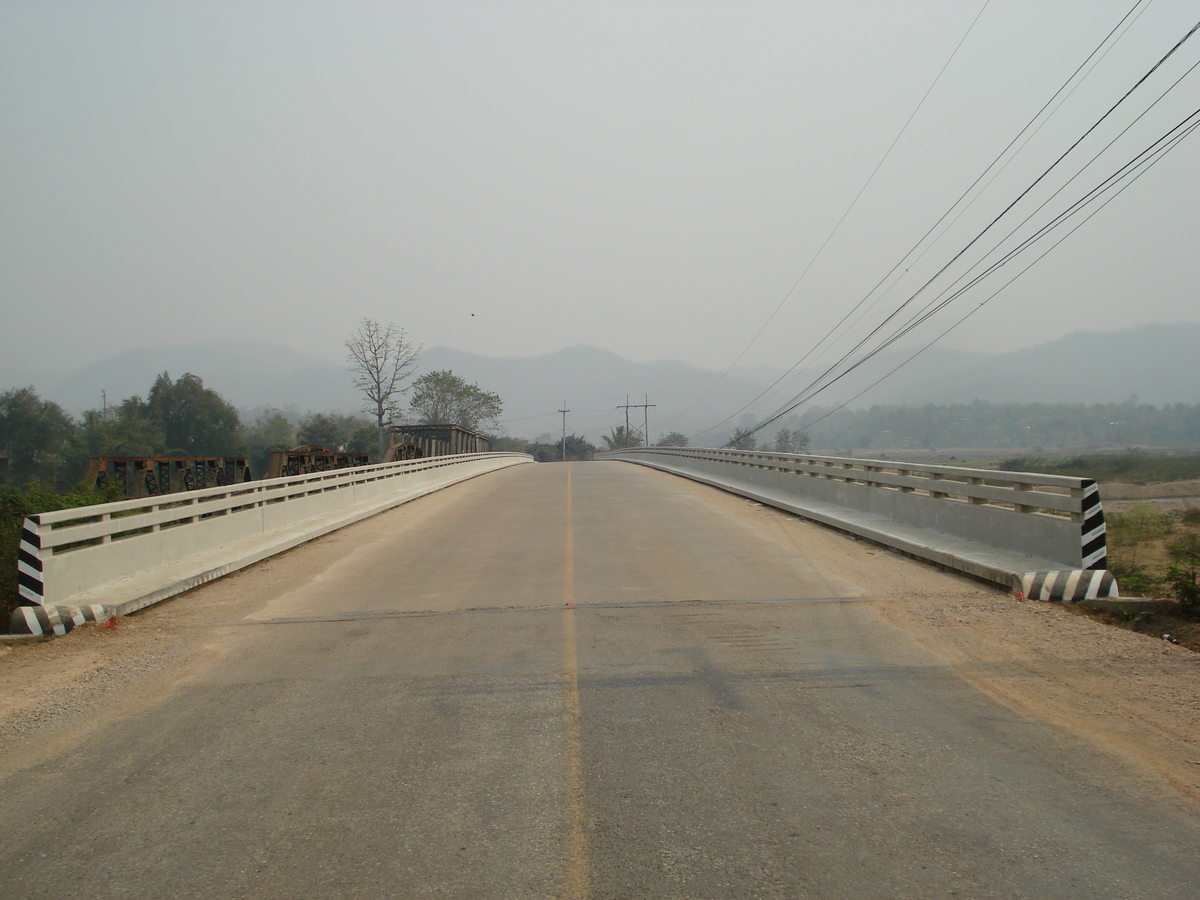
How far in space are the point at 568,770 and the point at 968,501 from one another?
8792 millimetres

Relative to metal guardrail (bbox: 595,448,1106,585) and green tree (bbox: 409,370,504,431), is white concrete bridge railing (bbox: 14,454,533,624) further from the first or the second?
green tree (bbox: 409,370,504,431)

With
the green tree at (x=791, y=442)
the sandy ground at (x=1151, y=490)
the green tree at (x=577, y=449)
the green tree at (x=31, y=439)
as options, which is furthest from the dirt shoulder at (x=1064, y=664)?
the green tree at (x=577, y=449)

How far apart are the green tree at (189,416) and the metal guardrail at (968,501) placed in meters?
78.9

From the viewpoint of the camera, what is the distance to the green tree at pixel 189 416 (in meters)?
84.2

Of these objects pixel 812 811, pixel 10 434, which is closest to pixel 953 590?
pixel 812 811

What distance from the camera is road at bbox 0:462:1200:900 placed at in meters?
3.46

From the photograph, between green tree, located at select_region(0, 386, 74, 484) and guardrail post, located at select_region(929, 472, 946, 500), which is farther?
green tree, located at select_region(0, 386, 74, 484)

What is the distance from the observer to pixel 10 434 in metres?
68.6

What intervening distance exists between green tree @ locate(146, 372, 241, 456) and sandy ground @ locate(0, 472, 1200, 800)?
273 ft

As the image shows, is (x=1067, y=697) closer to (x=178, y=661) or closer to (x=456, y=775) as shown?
(x=456, y=775)

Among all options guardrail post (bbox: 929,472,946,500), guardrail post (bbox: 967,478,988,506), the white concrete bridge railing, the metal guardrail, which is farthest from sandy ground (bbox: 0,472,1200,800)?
guardrail post (bbox: 929,472,946,500)

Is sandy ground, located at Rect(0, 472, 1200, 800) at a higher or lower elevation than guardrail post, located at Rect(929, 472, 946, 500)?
lower

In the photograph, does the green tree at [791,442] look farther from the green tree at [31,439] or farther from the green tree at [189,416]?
the green tree at [31,439]

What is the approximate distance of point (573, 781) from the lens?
14.1ft
